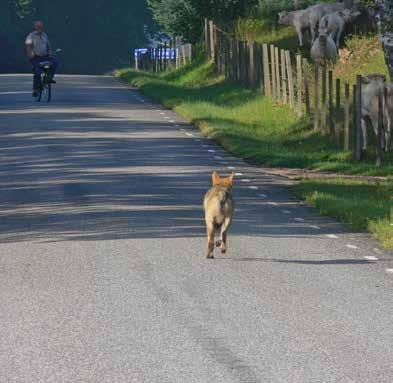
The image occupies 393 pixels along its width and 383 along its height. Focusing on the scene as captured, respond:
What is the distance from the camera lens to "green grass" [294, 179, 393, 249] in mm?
17172

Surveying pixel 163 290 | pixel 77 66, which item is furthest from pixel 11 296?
pixel 77 66

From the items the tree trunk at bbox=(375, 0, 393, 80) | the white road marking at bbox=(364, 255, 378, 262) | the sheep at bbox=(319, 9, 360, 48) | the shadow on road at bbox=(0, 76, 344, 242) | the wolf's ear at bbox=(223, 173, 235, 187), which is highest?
the tree trunk at bbox=(375, 0, 393, 80)

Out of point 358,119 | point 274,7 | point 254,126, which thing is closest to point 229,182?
point 358,119

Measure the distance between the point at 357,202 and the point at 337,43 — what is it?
2429 centimetres

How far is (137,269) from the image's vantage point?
559 inches

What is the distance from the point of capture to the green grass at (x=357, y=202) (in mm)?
17172

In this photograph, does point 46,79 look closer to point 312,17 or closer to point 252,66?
point 252,66

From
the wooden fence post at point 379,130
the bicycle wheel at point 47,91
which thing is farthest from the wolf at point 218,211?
the bicycle wheel at point 47,91

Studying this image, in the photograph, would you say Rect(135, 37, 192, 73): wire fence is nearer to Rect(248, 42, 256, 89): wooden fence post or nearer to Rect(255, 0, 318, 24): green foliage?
Rect(255, 0, 318, 24): green foliage

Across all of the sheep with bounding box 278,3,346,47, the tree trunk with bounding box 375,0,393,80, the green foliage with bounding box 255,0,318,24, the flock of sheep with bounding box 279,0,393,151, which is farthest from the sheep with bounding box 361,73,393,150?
the green foliage with bounding box 255,0,318,24

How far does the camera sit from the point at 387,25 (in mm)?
27297

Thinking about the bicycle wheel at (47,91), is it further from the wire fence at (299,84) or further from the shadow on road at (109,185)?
the shadow on road at (109,185)

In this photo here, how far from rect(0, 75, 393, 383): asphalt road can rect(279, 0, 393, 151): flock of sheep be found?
139 inches

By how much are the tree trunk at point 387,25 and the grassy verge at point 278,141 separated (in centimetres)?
205
